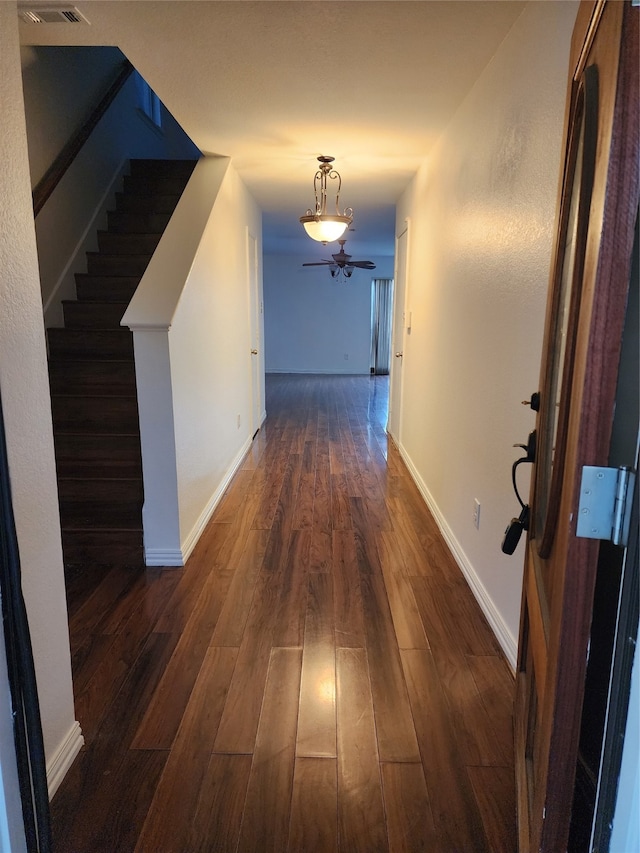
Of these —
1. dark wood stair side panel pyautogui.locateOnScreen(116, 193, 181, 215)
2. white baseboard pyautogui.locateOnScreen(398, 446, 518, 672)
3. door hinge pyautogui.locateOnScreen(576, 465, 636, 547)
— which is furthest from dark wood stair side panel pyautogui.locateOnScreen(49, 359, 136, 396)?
door hinge pyautogui.locateOnScreen(576, 465, 636, 547)

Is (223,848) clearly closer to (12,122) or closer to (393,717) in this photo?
(393,717)

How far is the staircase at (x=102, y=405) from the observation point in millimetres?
2709

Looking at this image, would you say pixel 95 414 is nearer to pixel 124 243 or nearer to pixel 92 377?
pixel 92 377

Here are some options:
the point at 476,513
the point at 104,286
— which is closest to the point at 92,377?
the point at 104,286

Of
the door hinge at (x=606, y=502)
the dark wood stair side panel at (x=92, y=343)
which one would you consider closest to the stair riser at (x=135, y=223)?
the dark wood stair side panel at (x=92, y=343)

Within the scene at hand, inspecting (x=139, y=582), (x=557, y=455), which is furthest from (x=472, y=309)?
(x=139, y=582)

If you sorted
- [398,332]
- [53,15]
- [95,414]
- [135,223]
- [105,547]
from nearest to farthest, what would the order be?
[53,15] < [105,547] < [95,414] < [135,223] < [398,332]

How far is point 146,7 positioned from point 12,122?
45.3 inches

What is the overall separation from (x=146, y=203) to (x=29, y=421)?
397cm

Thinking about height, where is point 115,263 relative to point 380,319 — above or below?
above

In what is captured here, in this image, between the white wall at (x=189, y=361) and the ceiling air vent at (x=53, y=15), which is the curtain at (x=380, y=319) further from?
the ceiling air vent at (x=53, y=15)

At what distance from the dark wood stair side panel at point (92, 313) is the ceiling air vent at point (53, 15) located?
1.93 metres

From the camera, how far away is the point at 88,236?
4.27 metres

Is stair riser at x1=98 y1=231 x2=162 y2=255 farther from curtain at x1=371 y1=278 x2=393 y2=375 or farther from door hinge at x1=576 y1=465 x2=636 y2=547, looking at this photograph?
curtain at x1=371 y1=278 x2=393 y2=375
